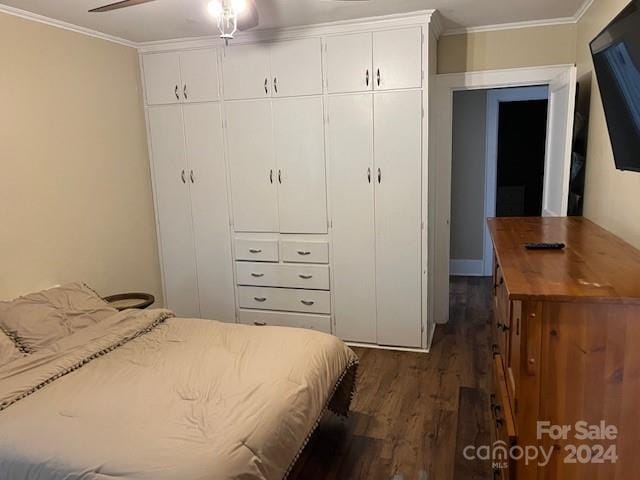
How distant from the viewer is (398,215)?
3.60 meters

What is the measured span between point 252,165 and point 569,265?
2.78 metres

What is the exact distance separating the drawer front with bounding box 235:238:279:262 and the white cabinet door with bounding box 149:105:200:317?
1.56 feet

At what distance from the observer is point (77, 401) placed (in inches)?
79.7

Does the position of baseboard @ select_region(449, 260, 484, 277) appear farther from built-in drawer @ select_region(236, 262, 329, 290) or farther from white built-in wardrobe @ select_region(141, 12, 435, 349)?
built-in drawer @ select_region(236, 262, 329, 290)

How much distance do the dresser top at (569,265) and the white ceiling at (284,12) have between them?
167cm

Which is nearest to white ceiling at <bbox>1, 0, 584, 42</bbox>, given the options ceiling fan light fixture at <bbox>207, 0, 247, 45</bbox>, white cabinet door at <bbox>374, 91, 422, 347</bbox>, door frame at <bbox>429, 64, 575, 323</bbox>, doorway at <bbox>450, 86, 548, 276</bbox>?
door frame at <bbox>429, 64, 575, 323</bbox>

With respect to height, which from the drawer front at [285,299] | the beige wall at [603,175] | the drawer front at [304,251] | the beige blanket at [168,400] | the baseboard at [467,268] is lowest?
the baseboard at [467,268]

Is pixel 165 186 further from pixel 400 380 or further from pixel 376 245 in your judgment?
pixel 400 380

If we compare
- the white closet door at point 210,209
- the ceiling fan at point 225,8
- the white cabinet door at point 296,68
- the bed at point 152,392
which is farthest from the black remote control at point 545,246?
the white closet door at point 210,209

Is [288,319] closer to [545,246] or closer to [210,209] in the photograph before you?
[210,209]

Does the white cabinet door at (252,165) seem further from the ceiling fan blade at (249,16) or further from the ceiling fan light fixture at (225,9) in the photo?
the ceiling fan light fixture at (225,9)

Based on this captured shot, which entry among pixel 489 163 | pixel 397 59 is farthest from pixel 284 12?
pixel 489 163

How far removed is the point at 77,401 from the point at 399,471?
5.08ft

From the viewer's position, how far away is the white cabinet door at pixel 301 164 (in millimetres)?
3678
